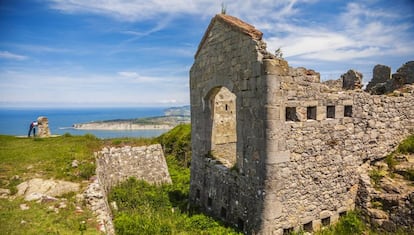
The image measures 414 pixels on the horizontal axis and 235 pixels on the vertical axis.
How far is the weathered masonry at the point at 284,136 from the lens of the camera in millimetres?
6840

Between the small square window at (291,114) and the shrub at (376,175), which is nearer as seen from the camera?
the small square window at (291,114)

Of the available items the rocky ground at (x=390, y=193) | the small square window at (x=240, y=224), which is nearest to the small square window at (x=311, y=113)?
the rocky ground at (x=390, y=193)

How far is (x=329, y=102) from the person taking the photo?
7.80 m

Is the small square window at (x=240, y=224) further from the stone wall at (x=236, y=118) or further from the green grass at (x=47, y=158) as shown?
the green grass at (x=47, y=158)

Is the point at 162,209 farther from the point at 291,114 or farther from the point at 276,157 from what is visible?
the point at 291,114

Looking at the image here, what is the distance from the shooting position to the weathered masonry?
6840 millimetres

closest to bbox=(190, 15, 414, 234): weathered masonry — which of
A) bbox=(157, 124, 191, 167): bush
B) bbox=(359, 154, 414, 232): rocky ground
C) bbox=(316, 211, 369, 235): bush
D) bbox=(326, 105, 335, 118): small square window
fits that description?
bbox=(326, 105, 335, 118): small square window

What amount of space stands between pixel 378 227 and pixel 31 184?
10941mm

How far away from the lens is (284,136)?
6887 mm

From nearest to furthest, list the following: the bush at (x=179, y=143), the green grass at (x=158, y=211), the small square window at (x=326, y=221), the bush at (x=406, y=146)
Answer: the small square window at (x=326, y=221) < the green grass at (x=158, y=211) < the bush at (x=406, y=146) < the bush at (x=179, y=143)

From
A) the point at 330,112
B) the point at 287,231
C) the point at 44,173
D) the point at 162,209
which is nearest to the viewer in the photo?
the point at 287,231

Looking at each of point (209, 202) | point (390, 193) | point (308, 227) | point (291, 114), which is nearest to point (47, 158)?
point (209, 202)

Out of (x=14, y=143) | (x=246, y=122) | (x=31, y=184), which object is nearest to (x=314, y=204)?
(x=246, y=122)

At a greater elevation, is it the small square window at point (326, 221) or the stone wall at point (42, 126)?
the stone wall at point (42, 126)
